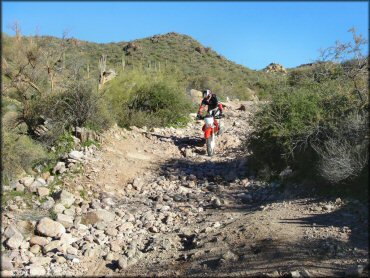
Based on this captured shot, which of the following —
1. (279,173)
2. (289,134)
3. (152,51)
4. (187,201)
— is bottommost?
(187,201)

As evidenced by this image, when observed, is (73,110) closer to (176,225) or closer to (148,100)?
(148,100)

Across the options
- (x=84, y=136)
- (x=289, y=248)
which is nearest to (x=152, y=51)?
(x=84, y=136)

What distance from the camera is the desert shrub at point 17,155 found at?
29.1 feet

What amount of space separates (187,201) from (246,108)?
11311mm

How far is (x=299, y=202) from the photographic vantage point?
23.6ft

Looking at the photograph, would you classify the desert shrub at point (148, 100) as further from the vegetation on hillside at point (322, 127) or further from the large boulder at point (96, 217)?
the large boulder at point (96, 217)

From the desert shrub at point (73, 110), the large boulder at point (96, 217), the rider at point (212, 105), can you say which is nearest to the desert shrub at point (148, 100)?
the desert shrub at point (73, 110)

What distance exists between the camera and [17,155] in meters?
9.12

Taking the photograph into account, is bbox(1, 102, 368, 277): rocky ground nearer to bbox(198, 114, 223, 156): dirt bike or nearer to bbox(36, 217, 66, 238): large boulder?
bbox(36, 217, 66, 238): large boulder

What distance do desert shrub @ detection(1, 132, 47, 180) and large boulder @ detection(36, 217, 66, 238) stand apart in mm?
2052

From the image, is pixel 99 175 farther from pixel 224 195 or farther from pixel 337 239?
pixel 337 239

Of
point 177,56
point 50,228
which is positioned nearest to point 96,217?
point 50,228

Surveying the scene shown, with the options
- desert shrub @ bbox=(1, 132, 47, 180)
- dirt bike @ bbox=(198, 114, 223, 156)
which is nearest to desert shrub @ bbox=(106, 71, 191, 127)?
dirt bike @ bbox=(198, 114, 223, 156)

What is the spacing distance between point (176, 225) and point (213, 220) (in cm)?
61
